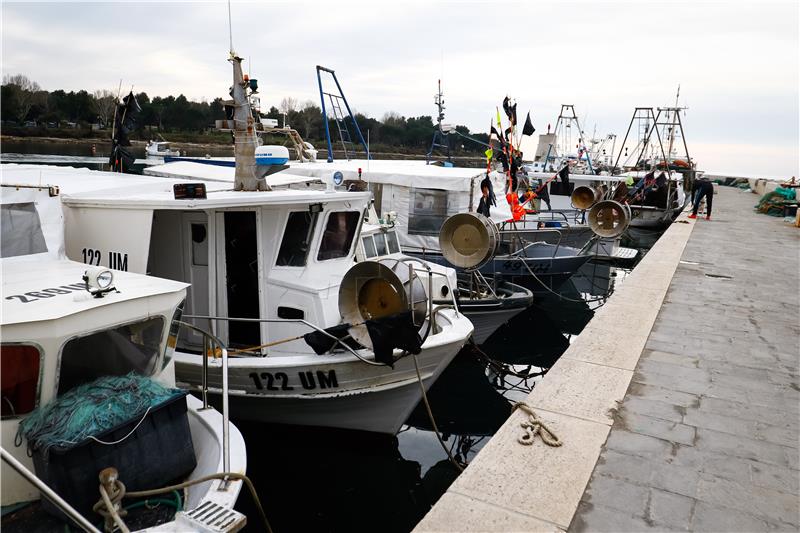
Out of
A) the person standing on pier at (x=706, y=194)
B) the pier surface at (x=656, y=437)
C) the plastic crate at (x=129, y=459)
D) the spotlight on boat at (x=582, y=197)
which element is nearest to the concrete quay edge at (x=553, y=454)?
the pier surface at (x=656, y=437)

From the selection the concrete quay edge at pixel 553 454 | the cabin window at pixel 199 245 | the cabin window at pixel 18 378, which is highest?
the cabin window at pixel 199 245

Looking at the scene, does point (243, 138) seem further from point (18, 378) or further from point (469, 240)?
point (18, 378)

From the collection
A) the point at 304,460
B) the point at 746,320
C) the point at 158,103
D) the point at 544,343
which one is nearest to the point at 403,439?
the point at 304,460

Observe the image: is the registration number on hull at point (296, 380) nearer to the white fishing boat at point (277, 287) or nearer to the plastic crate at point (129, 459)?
the white fishing boat at point (277, 287)

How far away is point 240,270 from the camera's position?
23.2 feet

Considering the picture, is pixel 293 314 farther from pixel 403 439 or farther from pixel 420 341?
pixel 403 439

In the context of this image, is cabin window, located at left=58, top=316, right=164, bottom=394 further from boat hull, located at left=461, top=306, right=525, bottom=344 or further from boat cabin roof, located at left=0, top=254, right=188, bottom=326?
boat hull, located at left=461, top=306, right=525, bottom=344

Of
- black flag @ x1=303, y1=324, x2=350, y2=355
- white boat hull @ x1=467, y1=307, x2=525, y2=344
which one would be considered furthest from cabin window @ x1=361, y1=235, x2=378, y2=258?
black flag @ x1=303, y1=324, x2=350, y2=355

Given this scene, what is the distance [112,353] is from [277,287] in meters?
2.90

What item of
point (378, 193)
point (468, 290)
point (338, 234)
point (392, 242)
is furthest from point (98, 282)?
point (378, 193)

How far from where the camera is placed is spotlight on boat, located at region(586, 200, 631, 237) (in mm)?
15414

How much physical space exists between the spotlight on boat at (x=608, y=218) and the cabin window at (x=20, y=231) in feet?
43.9

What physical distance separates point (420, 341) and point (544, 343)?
7.46 meters

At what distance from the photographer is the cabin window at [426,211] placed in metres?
13.3
